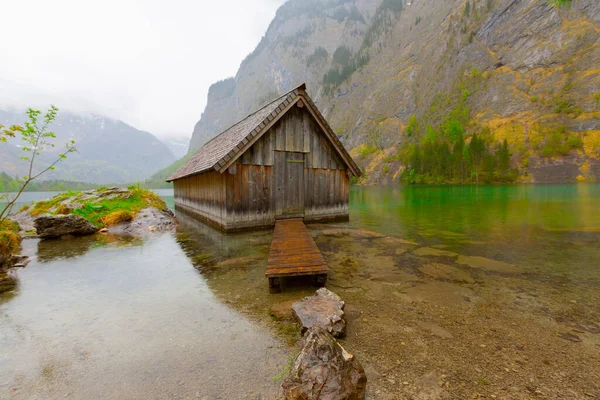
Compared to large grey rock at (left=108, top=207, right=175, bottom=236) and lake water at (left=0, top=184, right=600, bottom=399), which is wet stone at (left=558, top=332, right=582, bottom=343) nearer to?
lake water at (left=0, top=184, right=600, bottom=399)

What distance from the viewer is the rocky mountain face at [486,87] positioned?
7394 cm

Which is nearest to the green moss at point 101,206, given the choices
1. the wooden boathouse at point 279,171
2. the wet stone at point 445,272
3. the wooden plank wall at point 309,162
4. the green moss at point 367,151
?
the wooden boathouse at point 279,171

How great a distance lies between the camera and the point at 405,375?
3.18 metres

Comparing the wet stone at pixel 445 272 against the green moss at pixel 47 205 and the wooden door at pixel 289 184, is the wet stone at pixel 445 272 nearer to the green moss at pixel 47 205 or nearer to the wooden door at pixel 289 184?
the wooden door at pixel 289 184

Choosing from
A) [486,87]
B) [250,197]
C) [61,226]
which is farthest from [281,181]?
[486,87]

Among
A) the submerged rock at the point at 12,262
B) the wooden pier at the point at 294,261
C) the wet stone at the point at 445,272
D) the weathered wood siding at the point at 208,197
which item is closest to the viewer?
the wooden pier at the point at 294,261

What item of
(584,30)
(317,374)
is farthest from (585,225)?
(584,30)

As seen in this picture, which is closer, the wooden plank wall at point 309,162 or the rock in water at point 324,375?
the rock in water at point 324,375

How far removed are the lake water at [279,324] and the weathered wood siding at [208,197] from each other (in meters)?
4.15

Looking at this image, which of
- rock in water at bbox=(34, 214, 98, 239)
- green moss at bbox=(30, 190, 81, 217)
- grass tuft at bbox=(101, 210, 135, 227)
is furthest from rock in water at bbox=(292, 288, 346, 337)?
green moss at bbox=(30, 190, 81, 217)

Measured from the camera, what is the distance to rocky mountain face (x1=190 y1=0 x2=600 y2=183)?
243 ft

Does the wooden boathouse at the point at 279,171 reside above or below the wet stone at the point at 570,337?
above

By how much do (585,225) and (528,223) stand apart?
7.19 feet

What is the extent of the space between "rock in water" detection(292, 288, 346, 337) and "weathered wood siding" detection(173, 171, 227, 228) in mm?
8489
